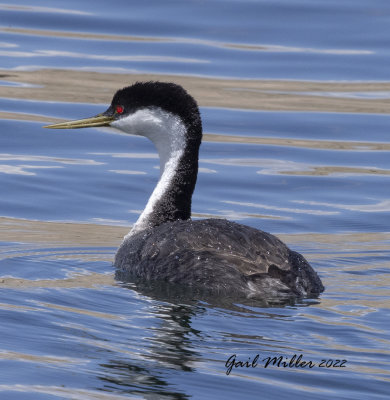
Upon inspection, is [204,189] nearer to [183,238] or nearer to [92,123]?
[92,123]

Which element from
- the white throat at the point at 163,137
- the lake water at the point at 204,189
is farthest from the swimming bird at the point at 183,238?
the lake water at the point at 204,189

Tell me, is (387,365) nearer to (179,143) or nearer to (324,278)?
(324,278)

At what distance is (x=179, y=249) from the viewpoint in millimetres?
8852

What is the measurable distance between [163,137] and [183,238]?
58.1 inches

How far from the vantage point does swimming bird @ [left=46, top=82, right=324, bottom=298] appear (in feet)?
27.9

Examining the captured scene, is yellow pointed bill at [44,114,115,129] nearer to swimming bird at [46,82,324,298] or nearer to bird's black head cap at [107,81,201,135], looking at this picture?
swimming bird at [46,82,324,298]

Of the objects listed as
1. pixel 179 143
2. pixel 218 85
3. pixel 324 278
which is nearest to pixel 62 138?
pixel 218 85

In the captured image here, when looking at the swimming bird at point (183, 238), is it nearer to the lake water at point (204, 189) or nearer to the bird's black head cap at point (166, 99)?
the bird's black head cap at point (166, 99)

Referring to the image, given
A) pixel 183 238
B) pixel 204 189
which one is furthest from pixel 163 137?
pixel 204 189

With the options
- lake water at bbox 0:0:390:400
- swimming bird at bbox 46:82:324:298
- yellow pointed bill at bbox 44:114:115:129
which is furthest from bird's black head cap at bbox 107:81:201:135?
lake water at bbox 0:0:390:400

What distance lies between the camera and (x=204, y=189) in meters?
13.2

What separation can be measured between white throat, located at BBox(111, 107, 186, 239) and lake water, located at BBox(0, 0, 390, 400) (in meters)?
0.68

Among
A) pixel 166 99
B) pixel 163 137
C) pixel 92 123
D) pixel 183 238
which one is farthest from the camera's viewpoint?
pixel 92 123

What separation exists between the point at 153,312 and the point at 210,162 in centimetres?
616
